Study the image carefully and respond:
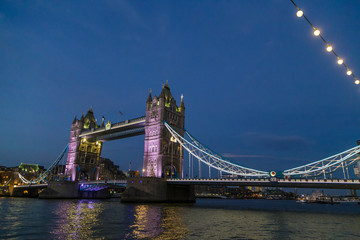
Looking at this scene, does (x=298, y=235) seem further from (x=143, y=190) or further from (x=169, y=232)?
(x=143, y=190)

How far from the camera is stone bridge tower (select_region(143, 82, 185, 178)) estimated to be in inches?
1945

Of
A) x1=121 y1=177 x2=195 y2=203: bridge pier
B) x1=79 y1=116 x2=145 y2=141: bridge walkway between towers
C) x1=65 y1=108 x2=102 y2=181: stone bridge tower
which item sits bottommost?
x1=121 y1=177 x2=195 y2=203: bridge pier

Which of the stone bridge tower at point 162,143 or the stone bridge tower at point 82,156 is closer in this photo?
the stone bridge tower at point 162,143

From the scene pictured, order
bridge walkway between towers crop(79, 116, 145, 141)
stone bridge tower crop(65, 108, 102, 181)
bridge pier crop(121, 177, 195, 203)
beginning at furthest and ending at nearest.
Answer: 1. stone bridge tower crop(65, 108, 102, 181)
2. bridge walkway between towers crop(79, 116, 145, 141)
3. bridge pier crop(121, 177, 195, 203)

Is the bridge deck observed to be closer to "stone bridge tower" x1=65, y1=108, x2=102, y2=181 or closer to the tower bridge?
the tower bridge

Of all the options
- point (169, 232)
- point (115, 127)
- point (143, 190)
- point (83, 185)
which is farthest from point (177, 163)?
point (169, 232)

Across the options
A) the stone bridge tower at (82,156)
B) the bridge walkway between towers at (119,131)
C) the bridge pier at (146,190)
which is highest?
the bridge walkway between towers at (119,131)

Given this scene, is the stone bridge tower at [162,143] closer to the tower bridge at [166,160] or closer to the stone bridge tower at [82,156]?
the tower bridge at [166,160]

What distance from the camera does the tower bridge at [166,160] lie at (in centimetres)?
3366

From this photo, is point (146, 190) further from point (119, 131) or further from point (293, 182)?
point (119, 131)

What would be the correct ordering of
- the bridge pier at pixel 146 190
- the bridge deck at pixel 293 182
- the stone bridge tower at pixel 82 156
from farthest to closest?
the stone bridge tower at pixel 82 156 → the bridge pier at pixel 146 190 → the bridge deck at pixel 293 182

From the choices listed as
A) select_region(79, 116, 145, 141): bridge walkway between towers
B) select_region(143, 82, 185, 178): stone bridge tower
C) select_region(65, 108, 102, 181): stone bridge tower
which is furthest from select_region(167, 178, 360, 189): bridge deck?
select_region(65, 108, 102, 181): stone bridge tower

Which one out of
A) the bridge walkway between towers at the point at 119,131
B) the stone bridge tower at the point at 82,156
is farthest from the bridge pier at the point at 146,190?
the stone bridge tower at the point at 82,156

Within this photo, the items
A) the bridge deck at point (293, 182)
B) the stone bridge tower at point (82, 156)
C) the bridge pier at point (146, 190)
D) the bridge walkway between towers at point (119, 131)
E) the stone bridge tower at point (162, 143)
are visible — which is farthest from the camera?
the stone bridge tower at point (82, 156)
